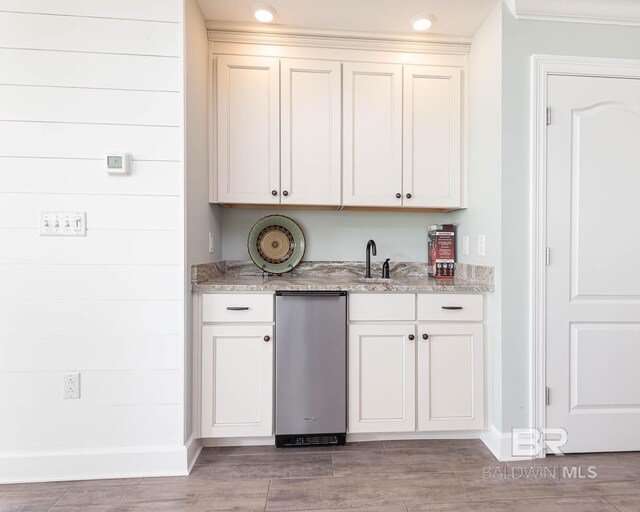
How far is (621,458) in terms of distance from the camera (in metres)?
1.81

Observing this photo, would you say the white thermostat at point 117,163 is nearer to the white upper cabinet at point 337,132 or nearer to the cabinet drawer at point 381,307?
the white upper cabinet at point 337,132

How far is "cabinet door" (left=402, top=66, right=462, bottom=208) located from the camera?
7.11 feet

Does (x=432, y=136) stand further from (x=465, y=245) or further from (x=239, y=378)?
(x=239, y=378)

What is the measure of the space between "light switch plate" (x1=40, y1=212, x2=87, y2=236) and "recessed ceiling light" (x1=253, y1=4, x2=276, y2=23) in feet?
4.81

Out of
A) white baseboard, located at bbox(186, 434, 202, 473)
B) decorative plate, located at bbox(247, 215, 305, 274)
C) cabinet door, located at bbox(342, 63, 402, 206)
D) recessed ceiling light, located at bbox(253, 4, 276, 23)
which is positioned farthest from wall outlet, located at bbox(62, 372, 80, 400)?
recessed ceiling light, located at bbox(253, 4, 276, 23)

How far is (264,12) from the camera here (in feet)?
6.25

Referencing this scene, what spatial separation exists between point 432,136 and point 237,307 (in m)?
1.65

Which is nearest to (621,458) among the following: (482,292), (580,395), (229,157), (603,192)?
(580,395)

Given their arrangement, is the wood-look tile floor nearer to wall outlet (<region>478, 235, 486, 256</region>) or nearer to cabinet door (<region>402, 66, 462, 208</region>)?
wall outlet (<region>478, 235, 486, 256</region>)

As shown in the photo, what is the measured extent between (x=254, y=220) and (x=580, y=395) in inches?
88.7

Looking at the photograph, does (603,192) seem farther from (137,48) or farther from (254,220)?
(137,48)

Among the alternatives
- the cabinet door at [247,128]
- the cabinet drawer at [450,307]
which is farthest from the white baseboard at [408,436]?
the cabinet door at [247,128]

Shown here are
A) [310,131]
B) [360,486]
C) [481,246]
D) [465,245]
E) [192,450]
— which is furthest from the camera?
[465,245]

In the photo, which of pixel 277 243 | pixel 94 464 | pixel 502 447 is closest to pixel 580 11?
pixel 277 243
